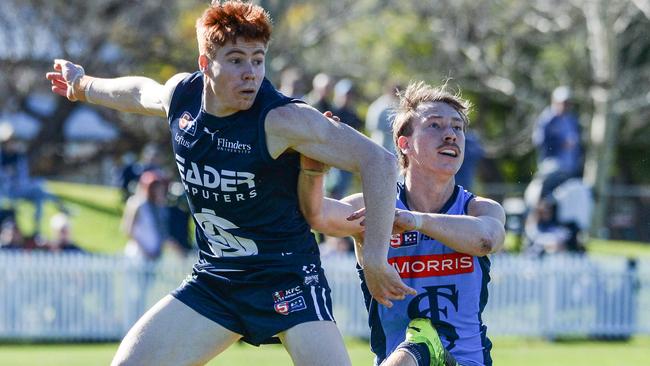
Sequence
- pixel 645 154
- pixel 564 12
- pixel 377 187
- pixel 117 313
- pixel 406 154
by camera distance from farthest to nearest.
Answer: pixel 645 154
pixel 564 12
pixel 117 313
pixel 406 154
pixel 377 187

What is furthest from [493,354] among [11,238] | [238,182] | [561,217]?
[238,182]

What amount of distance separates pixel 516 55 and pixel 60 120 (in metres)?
9.93

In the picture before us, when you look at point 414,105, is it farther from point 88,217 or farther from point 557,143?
point 88,217

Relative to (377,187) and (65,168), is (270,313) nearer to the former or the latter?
(377,187)

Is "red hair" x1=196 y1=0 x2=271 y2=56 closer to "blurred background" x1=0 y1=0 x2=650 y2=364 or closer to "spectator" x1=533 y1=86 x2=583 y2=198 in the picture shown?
"blurred background" x1=0 y1=0 x2=650 y2=364

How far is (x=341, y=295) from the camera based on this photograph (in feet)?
42.9

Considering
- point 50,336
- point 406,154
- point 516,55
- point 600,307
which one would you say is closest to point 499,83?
point 516,55

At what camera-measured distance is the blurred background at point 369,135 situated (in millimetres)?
13133

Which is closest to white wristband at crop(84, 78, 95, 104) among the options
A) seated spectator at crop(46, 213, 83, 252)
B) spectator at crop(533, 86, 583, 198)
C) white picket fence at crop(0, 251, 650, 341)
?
white picket fence at crop(0, 251, 650, 341)

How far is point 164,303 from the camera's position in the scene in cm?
529

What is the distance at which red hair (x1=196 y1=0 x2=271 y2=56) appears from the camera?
5.09 metres

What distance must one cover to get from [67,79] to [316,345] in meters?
1.97

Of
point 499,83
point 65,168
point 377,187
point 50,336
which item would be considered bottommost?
point 50,336

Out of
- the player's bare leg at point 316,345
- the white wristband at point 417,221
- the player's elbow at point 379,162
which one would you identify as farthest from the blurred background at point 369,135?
the player's elbow at point 379,162
